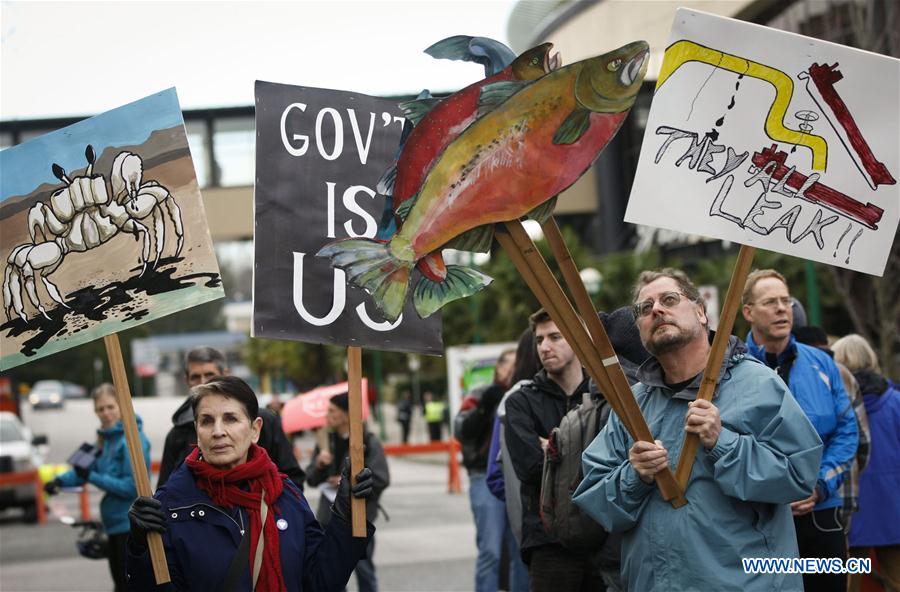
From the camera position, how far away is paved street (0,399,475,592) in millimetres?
11766

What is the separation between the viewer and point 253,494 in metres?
4.17

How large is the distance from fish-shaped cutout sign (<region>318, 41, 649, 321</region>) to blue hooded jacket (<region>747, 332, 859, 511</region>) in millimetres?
2161

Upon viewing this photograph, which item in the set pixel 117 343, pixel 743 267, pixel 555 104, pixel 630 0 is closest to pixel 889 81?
pixel 743 267

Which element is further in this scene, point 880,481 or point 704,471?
point 880,481

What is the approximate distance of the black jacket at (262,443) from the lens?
239 inches

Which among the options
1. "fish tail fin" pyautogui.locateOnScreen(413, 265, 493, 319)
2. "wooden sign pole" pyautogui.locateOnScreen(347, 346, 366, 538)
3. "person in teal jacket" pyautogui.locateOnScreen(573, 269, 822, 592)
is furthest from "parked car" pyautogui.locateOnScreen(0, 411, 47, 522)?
"person in teal jacket" pyautogui.locateOnScreen(573, 269, 822, 592)

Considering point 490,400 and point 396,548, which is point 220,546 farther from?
point 396,548

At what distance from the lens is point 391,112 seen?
4.87m

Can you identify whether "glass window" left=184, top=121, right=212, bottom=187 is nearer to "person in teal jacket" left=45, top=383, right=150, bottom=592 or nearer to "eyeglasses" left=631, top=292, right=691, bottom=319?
"person in teal jacket" left=45, top=383, right=150, bottom=592

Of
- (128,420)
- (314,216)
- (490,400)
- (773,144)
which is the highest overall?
(773,144)

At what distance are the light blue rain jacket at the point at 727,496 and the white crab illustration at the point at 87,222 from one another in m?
1.85

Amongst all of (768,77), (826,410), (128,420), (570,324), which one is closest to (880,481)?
(826,410)

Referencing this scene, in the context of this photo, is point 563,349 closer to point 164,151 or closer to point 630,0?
point 164,151

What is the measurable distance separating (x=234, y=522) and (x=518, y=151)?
1.56 m
